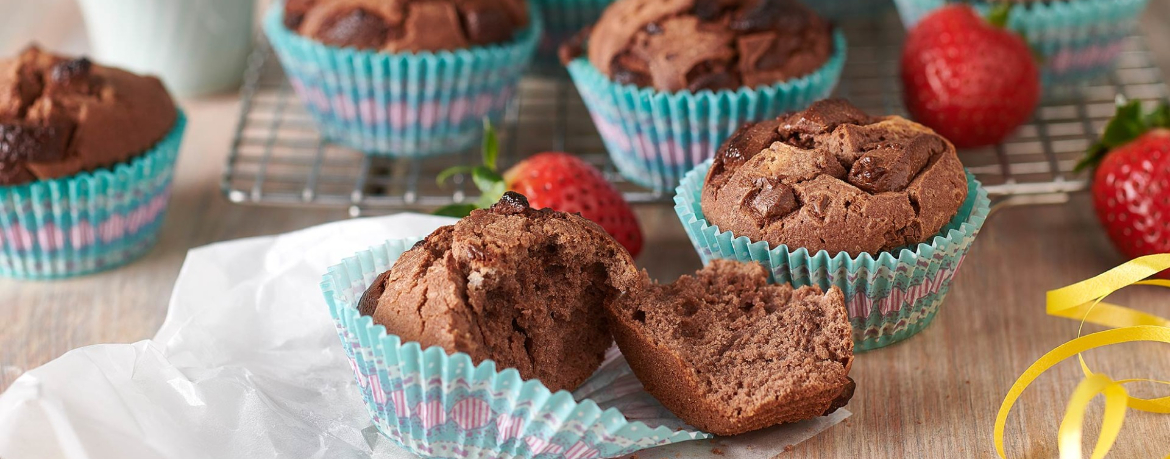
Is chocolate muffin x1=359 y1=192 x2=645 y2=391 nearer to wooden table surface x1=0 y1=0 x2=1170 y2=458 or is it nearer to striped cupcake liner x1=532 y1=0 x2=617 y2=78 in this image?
wooden table surface x1=0 y1=0 x2=1170 y2=458

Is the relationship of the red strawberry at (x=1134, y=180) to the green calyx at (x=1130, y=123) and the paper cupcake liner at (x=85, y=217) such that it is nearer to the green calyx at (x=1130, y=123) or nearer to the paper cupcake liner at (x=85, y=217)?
the green calyx at (x=1130, y=123)

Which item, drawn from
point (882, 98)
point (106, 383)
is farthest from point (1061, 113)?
point (106, 383)

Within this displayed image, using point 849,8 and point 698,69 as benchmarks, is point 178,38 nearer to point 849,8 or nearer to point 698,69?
point 698,69

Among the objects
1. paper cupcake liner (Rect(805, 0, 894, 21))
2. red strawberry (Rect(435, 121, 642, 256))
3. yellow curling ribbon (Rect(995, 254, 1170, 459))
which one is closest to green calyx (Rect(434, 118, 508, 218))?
red strawberry (Rect(435, 121, 642, 256))

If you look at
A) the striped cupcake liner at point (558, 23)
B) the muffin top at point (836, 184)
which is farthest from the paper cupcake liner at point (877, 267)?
the striped cupcake liner at point (558, 23)

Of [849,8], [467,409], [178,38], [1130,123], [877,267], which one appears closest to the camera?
[467,409]

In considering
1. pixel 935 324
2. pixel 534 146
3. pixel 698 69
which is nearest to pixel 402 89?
pixel 534 146

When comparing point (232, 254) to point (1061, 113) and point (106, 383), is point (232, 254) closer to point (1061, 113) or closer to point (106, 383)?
point (106, 383)
